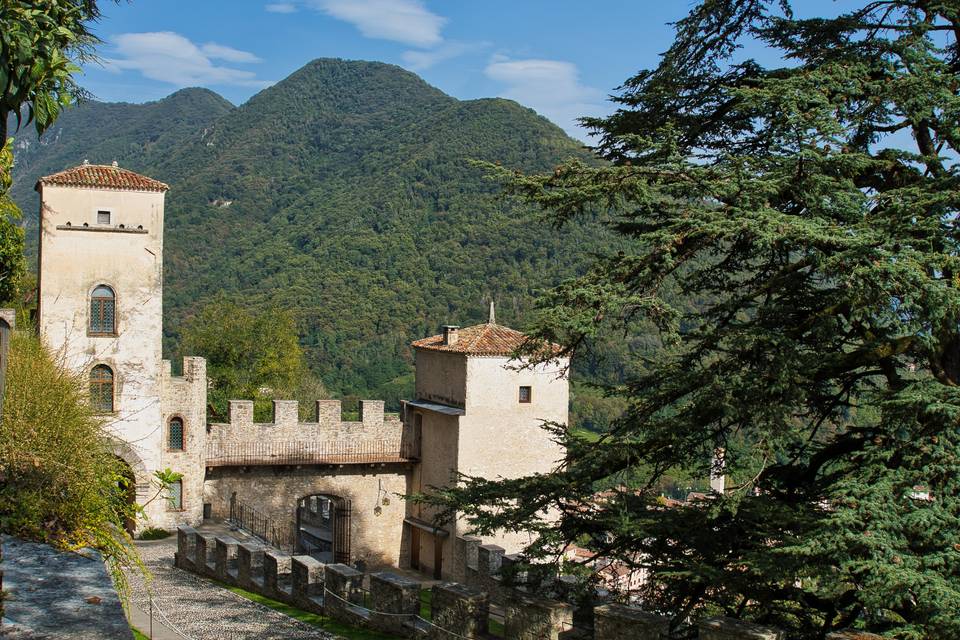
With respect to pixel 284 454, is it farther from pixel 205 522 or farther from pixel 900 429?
pixel 900 429

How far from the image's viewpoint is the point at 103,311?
22000 millimetres

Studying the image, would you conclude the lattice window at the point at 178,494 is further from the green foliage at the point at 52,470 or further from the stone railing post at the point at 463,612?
the green foliage at the point at 52,470

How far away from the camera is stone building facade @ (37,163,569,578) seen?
21766 mm

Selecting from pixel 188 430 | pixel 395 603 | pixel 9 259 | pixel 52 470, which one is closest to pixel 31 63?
pixel 52 470

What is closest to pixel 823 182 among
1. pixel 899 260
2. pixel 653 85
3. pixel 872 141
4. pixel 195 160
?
pixel 899 260

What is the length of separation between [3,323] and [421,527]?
2082 cm

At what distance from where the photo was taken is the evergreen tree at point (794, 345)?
21.5ft

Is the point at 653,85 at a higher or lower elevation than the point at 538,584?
higher

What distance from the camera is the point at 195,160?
90.5 m

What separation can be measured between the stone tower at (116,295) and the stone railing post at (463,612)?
46.1 ft

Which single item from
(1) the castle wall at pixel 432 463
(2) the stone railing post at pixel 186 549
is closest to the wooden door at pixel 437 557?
(1) the castle wall at pixel 432 463

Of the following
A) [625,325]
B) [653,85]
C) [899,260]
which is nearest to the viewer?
[899,260]

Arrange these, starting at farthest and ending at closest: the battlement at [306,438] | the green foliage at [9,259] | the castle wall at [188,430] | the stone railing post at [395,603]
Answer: the battlement at [306,438]
the castle wall at [188,430]
the green foliage at [9,259]
the stone railing post at [395,603]

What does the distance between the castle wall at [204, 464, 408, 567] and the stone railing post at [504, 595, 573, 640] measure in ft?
50.4
